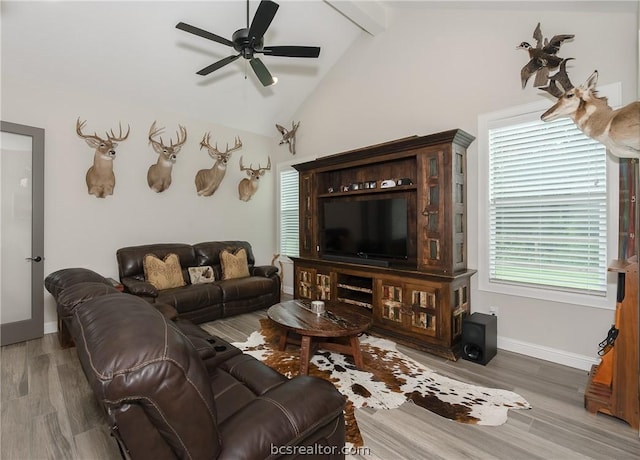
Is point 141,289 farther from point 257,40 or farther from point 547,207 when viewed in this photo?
point 547,207

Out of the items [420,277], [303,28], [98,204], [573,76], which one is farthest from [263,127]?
[573,76]

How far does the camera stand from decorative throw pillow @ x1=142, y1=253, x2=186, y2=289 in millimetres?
4098

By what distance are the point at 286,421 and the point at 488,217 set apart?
10.3 ft

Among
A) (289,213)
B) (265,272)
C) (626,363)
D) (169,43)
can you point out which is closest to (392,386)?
(626,363)

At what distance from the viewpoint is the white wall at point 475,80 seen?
275 centimetres

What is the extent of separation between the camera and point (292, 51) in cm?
311

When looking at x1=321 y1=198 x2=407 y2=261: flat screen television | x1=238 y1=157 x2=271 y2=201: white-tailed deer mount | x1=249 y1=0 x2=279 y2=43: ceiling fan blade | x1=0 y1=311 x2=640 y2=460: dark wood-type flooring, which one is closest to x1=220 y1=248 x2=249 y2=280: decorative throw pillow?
x1=238 y1=157 x2=271 y2=201: white-tailed deer mount

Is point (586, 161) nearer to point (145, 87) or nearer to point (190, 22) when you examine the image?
point (190, 22)

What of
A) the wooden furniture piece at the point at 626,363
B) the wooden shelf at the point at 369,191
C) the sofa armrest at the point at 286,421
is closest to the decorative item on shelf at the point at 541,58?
the wooden shelf at the point at 369,191

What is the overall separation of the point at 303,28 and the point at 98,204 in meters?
3.82

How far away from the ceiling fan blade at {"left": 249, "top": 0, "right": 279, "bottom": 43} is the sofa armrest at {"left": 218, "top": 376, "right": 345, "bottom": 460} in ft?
8.85

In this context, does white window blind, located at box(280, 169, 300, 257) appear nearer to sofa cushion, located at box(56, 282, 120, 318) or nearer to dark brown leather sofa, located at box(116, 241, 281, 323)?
dark brown leather sofa, located at box(116, 241, 281, 323)

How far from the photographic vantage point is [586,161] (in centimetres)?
280

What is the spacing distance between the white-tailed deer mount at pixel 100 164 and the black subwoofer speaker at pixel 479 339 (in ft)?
15.7
